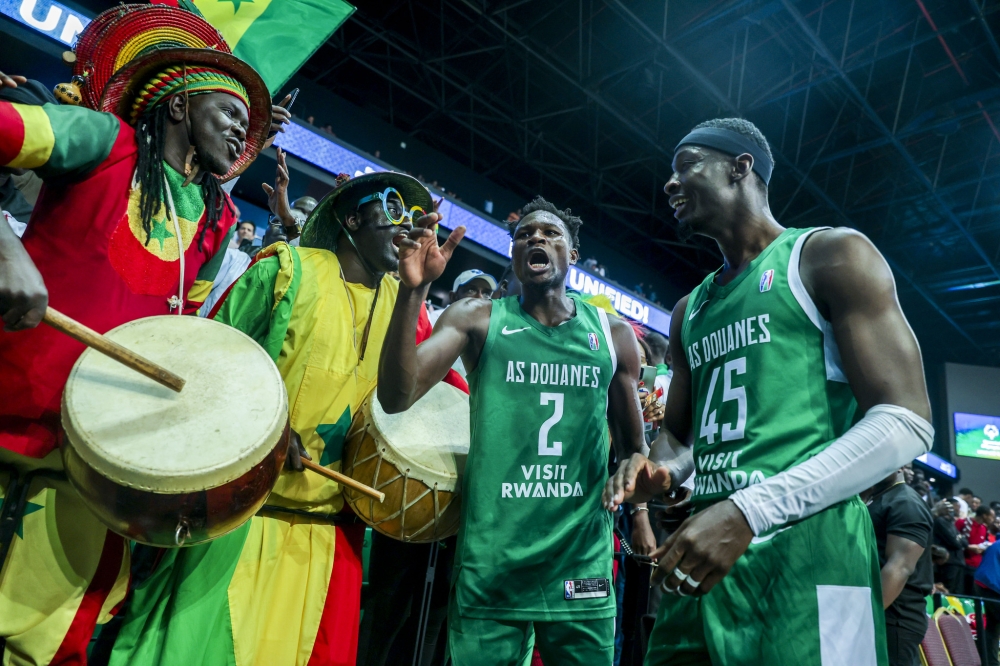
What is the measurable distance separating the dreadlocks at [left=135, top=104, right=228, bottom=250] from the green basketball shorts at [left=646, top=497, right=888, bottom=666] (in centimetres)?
212

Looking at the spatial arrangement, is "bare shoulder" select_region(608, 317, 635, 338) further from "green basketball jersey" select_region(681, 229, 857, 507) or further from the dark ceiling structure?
the dark ceiling structure

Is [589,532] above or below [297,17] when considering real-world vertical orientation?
below

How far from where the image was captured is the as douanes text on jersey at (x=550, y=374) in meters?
2.76

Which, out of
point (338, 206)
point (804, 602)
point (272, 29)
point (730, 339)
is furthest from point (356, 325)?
point (804, 602)

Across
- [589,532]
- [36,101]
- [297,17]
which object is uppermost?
[297,17]

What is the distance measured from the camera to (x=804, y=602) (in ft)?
5.29

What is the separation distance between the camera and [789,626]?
5.30ft

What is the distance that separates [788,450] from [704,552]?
1.62ft

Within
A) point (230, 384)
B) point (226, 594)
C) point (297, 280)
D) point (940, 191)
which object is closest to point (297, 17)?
point (297, 280)

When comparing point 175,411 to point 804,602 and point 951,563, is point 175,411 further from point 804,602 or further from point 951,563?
point 951,563

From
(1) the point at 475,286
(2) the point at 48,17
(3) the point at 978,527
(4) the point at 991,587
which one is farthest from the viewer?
(3) the point at 978,527

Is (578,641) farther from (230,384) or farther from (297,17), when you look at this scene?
(297,17)

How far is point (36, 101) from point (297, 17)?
4.87 ft

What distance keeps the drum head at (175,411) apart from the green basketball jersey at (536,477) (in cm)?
85
